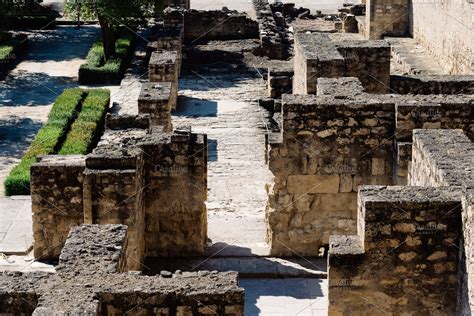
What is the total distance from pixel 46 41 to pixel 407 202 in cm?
2500

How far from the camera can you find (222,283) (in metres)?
8.56

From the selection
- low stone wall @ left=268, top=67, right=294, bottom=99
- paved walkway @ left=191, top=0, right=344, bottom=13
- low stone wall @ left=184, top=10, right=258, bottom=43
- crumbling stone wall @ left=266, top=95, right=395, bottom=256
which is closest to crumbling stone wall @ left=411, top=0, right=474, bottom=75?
low stone wall @ left=268, top=67, right=294, bottom=99

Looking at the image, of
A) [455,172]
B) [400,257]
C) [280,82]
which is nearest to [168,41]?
[280,82]

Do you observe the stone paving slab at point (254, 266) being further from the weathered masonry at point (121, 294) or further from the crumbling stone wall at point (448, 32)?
the crumbling stone wall at point (448, 32)

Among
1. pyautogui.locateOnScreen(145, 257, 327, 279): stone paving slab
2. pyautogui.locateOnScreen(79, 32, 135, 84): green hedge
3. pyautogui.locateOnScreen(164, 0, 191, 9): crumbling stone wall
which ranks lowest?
pyautogui.locateOnScreen(145, 257, 327, 279): stone paving slab

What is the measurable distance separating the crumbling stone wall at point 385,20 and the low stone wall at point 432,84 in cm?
1217

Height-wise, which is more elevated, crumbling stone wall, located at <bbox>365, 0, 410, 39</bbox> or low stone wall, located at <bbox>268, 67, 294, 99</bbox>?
crumbling stone wall, located at <bbox>365, 0, 410, 39</bbox>

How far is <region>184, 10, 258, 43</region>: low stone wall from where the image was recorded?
3203 centimetres

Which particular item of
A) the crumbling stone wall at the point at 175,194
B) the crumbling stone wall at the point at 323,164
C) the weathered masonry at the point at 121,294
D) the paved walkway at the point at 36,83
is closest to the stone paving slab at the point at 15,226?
the paved walkway at the point at 36,83

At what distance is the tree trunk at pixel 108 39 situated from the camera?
96.9 feet

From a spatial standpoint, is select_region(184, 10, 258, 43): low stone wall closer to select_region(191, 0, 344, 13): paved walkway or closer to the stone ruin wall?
select_region(191, 0, 344, 13): paved walkway

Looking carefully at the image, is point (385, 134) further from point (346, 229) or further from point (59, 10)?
point (59, 10)

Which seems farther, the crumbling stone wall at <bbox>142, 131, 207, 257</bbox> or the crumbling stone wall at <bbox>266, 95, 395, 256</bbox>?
the crumbling stone wall at <bbox>142, 131, 207, 257</bbox>

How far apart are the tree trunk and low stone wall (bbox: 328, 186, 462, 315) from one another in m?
20.4
